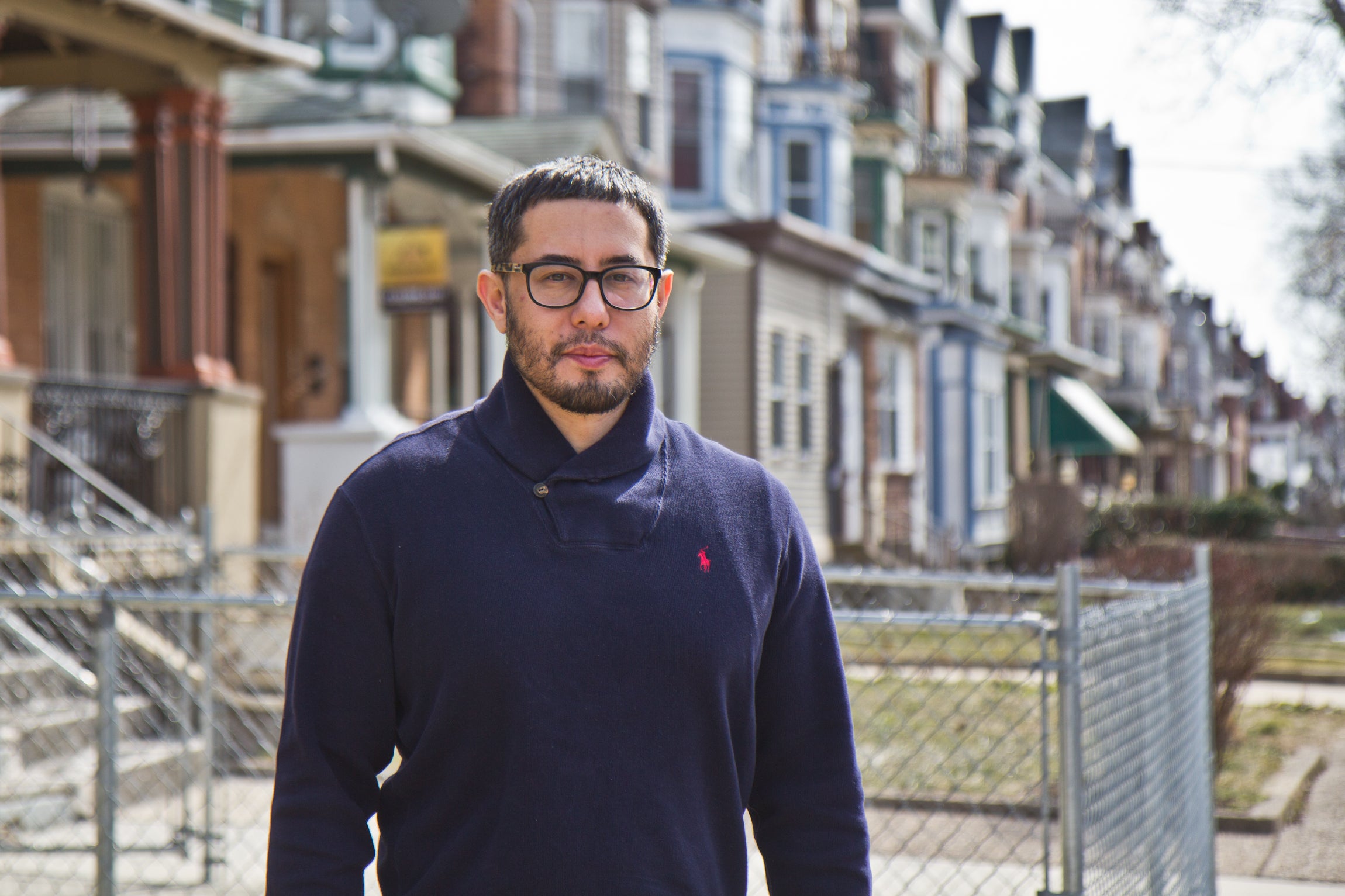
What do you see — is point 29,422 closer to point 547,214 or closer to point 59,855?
point 59,855

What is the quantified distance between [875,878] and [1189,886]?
1573mm

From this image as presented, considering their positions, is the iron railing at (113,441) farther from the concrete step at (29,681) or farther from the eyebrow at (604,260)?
the eyebrow at (604,260)

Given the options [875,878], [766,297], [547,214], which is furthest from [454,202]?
[547,214]

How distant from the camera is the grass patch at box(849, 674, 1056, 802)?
864 cm

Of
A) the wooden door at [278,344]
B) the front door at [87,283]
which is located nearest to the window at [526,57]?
the wooden door at [278,344]

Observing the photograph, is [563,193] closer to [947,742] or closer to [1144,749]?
[1144,749]

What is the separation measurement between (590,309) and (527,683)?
644mm

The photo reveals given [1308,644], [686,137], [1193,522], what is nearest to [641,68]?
[686,137]

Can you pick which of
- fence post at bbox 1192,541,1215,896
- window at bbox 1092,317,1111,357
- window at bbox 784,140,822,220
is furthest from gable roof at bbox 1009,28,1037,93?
fence post at bbox 1192,541,1215,896

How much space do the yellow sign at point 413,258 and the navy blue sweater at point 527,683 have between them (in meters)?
11.1

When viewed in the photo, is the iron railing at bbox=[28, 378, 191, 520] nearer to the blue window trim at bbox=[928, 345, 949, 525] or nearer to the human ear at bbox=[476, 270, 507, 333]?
the human ear at bbox=[476, 270, 507, 333]

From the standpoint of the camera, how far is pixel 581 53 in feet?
67.5

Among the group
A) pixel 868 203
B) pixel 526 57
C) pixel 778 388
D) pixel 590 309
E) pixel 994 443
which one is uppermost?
pixel 526 57

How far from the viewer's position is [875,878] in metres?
6.51
